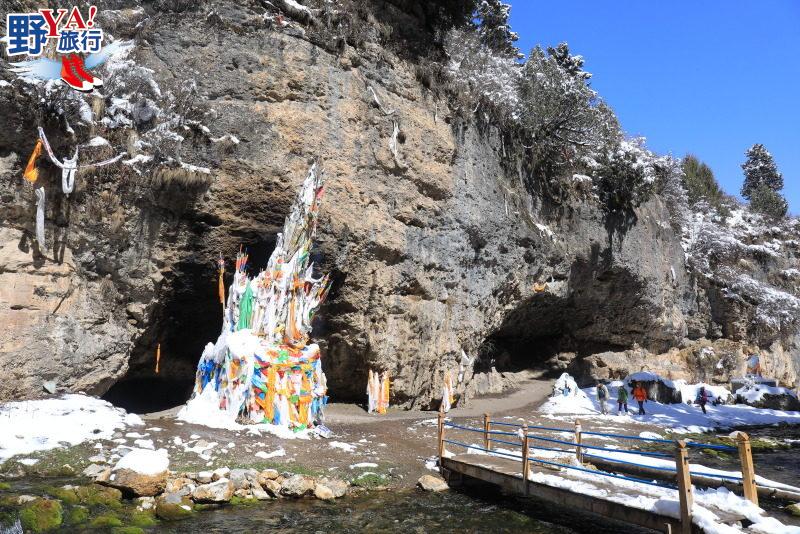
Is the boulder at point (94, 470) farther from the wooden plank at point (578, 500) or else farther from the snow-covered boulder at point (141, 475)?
the wooden plank at point (578, 500)

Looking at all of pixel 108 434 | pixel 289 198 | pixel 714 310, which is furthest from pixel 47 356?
pixel 714 310

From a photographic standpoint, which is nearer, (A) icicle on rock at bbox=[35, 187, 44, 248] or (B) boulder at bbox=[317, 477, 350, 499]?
(B) boulder at bbox=[317, 477, 350, 499]

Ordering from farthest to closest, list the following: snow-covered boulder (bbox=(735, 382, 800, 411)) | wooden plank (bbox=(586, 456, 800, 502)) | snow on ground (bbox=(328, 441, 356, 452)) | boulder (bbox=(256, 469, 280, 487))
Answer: snow-covered boulder (bbox=(735, 382, 800, 411)), snow on ground (bbox=(328, 441, 356, 452)), boulder (bbox=(256, 469, 280, 487)), wooden plank (bbox=(586, 456, 800, 502))

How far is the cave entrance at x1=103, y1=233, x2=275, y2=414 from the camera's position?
16.8 metres

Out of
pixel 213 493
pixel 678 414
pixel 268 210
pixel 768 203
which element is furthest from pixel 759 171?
pixel 213 493

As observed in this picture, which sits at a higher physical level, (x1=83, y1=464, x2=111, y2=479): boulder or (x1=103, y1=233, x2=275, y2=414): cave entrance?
(x1=103, y1=233, x2=275, y2=414): cave entrance

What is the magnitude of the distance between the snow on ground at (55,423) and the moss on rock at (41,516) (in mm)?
2939

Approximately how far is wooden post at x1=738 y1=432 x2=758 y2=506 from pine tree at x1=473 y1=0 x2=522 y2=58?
2629 centimetres

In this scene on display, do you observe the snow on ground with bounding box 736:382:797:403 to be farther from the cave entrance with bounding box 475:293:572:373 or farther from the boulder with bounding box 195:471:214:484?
the boulder with bounding box 195:471:214:484

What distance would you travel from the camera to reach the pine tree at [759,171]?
48938 mm

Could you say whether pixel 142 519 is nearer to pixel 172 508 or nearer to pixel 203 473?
pixel 172 508

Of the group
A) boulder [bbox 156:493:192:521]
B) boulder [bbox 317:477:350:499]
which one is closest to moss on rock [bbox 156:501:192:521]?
boulder [bbox 156:493:192:521]

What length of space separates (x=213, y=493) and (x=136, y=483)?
112 centimetres

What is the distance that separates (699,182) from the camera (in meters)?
40.0
